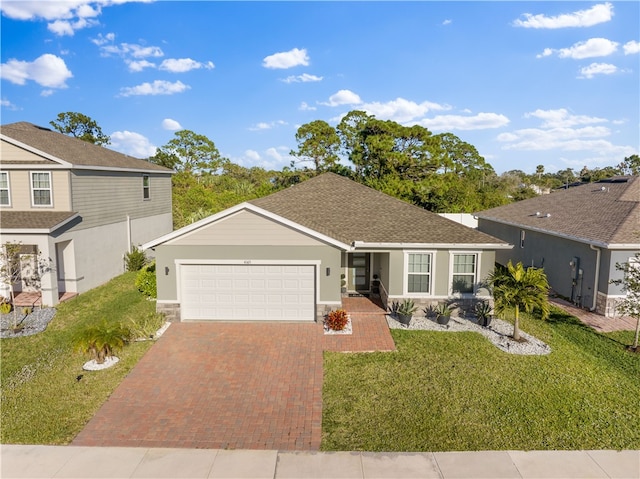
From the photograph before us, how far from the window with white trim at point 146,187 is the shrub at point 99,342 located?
14.7 meters

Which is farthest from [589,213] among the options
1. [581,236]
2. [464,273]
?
[464,273]

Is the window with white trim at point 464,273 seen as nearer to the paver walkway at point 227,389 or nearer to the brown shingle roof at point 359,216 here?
the brown shingle roof at point 359,216

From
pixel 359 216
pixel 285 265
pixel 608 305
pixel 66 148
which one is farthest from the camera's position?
pixel 66 148

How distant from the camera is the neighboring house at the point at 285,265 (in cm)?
1476

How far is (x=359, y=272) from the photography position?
1852cm

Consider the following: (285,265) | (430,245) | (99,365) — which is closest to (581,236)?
(430,245)

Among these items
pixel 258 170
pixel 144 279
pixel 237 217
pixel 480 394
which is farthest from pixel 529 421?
pixel 258 170

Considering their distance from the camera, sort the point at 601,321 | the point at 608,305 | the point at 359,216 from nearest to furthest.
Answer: the point at 601,321 < the point at 608,305 < the point at 359,216

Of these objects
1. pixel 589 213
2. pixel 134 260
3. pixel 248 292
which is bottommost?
pixel 134 260

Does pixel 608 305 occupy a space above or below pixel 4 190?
below

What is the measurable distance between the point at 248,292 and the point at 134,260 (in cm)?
1061

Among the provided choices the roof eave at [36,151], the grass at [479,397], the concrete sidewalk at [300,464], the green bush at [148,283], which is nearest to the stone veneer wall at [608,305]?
the grass at [479,397]

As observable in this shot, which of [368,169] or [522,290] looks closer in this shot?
[522,290]

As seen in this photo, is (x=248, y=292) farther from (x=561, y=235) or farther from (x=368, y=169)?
(x=368, y=169)
